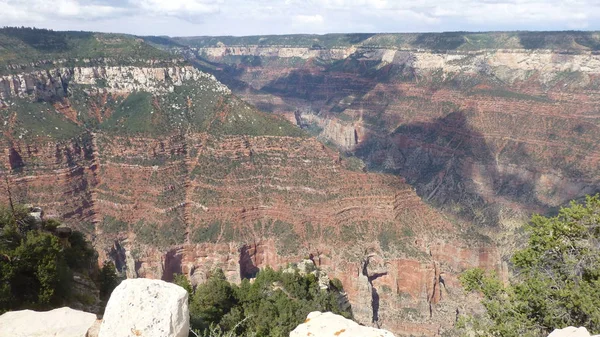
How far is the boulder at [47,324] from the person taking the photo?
16.9 metres

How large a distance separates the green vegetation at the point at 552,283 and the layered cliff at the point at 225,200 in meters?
46.9

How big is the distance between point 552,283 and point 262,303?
24.3 m

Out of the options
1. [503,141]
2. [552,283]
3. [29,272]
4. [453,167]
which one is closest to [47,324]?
[29,272]

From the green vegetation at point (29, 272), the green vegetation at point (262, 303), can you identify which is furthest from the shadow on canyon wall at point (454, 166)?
the green vegetation at point (29, 272)

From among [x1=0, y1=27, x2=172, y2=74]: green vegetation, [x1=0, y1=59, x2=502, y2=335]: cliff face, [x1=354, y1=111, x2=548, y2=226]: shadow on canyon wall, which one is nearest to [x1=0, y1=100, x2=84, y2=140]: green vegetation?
[x1=0, y1=59, x2=502, y2=335]: cliff face

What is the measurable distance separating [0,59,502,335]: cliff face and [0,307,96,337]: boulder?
57.1 m

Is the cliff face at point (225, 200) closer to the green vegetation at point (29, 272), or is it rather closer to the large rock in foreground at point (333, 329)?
the green vegetation at point (29, 272)

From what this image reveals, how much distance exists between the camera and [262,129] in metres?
92.2

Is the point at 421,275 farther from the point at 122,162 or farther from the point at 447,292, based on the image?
the point at 122,162

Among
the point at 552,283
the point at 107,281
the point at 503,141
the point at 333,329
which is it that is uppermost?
the point at 333,329

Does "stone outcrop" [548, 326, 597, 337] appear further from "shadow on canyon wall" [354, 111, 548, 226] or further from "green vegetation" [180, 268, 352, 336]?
"shadow on canyon wall" [354, 111, 548, 226]

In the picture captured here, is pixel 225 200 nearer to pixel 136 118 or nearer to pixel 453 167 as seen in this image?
pixel 136 118

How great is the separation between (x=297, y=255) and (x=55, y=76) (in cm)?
7039

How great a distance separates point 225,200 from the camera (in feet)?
268
